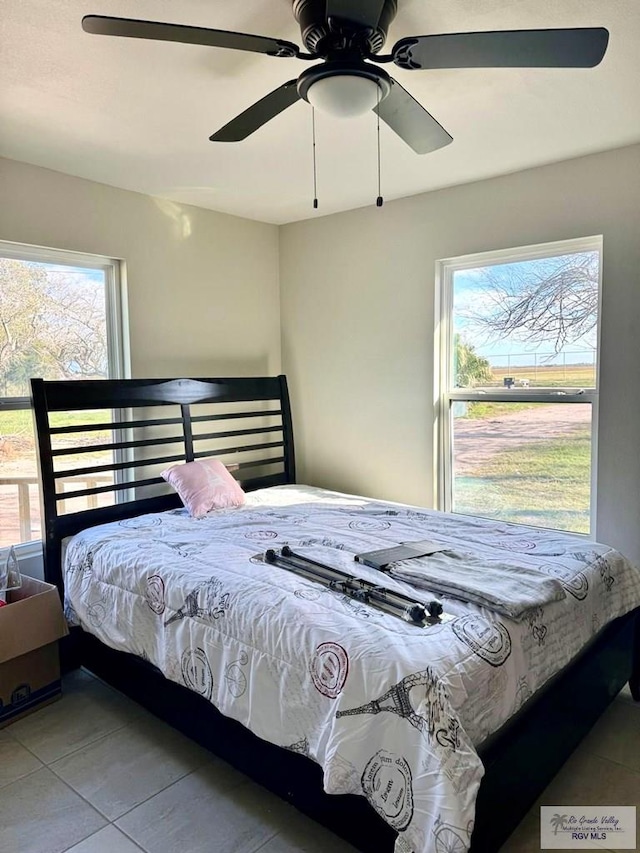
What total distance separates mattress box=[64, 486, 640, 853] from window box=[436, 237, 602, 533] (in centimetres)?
68

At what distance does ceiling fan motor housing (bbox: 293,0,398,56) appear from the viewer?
1.55 m

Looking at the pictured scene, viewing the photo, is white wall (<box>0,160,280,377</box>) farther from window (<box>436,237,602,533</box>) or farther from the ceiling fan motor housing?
the ceiling fan motor housing

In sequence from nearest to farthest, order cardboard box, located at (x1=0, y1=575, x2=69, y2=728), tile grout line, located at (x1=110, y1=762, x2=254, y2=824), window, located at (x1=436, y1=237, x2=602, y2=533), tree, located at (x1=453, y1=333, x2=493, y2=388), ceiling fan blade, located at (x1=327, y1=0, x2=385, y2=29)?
ceiling fan blade, located at (x1=327, y1=0, x2=385, y2=29)
tile grout line, located at (x1=110, y1=762, x2=254, y2=824)
cardboard box, located at (x1=0, y1=575, x2=69, y2=728)
window, located at (x1=436, y1=237, x2=602, y2=533)
tree, located at (x1=453, y1=333, x2=493, y2=388)

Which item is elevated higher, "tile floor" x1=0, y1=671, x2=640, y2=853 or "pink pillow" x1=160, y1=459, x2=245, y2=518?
"pink pillow" x1=160, y1=459, x2=245, y2=518

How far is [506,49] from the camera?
1.51 metres

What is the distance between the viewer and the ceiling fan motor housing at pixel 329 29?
1550 millimetres

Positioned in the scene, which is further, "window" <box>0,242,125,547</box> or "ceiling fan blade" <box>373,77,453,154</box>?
"window" <box>0,242,125,547</box>

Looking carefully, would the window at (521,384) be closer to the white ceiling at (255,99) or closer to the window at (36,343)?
the white ceiling at (255,99)

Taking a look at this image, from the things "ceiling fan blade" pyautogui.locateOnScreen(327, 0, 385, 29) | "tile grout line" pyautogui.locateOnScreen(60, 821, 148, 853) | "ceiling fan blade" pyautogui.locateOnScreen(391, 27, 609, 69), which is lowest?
"tile grout line" pyautogui.locateOnScreen(60, 821, 148, 853)

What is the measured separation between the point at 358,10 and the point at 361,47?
6.2 inches

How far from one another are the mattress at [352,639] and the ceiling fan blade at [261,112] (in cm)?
158

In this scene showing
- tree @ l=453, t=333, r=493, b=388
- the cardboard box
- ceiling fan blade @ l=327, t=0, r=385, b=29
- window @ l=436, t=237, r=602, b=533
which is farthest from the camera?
tree @ l=453, t=333, r=493, b=388

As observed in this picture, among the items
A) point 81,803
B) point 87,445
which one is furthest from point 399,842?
point 87,445

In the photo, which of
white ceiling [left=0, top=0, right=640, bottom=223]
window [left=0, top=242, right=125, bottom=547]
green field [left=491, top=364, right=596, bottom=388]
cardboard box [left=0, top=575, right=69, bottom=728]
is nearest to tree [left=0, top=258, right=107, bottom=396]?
window [left=0, top=242, right=125, bottom=547]
